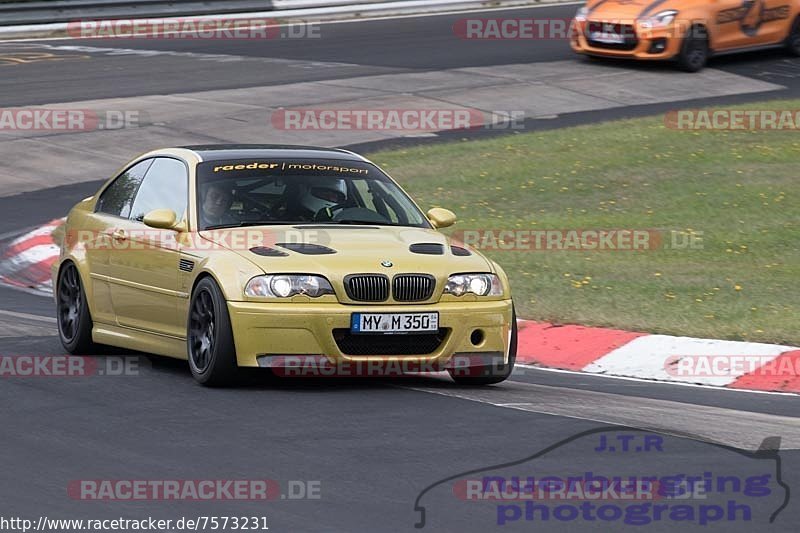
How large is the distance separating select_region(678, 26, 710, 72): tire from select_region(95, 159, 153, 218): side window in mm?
16345

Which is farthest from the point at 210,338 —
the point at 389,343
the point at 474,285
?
the point at 474,285

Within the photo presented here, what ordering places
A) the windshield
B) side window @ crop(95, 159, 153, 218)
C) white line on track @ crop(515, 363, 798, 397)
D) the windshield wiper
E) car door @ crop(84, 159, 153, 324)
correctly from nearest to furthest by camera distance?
the windshield wiper < the windshield < white line on track @ crop(515, 363, 798, 397) < car door @ crop(84, 159, 153, 324) < side window @ crop(95, 159, 153, 218)

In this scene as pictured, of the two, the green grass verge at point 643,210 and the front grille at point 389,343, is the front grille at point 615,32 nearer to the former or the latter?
the green grass verge at point 643,210

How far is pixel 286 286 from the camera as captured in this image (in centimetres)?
850

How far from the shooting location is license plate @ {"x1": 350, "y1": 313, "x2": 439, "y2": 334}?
27.9ft

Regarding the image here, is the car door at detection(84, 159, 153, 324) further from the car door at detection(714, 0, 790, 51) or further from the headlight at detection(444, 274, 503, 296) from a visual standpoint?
the car door at detection(714, 0, 790, 51)

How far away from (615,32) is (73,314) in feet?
54.9

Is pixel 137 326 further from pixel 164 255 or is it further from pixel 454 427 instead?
pixel 454 427

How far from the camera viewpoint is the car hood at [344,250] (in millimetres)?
8578

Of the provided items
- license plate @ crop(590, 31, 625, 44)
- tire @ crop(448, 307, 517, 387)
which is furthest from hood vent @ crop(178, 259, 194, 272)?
license plate @ crop(590, 31, 625, 44)

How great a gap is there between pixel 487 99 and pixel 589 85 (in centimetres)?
209

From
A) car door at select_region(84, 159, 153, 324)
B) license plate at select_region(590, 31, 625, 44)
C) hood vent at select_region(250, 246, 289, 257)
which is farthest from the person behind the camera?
license plate at select_region(590, 31, 625, 44)

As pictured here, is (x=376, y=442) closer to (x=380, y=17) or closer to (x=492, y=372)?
(x=492, y=372)

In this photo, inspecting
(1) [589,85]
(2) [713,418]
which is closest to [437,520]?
(2) [713,418]
